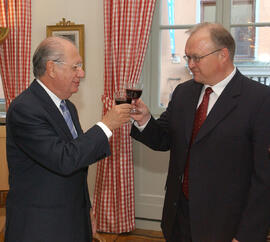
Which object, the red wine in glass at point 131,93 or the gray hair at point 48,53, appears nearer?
the gray hair at point 48,53

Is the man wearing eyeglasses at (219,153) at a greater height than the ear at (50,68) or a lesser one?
lesser

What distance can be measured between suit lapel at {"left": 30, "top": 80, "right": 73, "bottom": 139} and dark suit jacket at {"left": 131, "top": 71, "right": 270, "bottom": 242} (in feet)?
2.06

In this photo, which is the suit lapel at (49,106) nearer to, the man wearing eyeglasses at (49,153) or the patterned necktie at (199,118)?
the man wearing eyeglasses at (49,153)

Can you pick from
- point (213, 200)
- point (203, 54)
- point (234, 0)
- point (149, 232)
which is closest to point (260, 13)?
point (234, 0)

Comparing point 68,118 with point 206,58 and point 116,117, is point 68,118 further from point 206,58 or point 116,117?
point 206,58

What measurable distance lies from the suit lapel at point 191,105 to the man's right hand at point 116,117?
1.06 ft

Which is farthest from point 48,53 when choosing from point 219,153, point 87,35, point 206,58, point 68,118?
point 87,35

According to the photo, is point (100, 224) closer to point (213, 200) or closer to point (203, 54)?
point (213, 200)

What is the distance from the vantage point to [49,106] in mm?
1505

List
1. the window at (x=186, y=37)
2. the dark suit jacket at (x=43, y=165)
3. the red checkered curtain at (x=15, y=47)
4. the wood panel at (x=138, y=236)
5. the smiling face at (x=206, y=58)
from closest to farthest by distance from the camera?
the dark suit jacket at (x=43, y=165) < the smiling face at (x=206, y=58) < the window at (x=186, y=37) < the wood panel at (x=138, y=236) < the red checkered curtain at (x=15, y=47)

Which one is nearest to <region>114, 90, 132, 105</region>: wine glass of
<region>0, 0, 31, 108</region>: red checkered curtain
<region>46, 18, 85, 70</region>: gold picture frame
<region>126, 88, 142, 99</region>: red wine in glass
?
<region>126, 88, 142, 99</region>: red wine in glass

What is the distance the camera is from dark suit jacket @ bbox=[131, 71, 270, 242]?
4.78 feet

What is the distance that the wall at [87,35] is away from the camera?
3357mm

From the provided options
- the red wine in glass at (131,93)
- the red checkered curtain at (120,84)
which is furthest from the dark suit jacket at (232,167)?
the red checkered curtain at (120,84)
